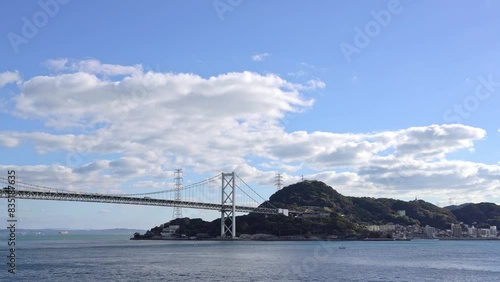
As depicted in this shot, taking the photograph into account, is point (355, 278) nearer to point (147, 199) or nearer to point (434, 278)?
point (434, 278)

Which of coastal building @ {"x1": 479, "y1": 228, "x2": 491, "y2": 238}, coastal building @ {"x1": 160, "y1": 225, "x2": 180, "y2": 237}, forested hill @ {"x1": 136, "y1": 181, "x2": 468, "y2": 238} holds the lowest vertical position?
coastal building @ {"x1": 479, "y1": 228, "x2": 491, "y2": 238}

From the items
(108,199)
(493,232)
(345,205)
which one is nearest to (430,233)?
(493,232)

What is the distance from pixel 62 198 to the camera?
7856cm

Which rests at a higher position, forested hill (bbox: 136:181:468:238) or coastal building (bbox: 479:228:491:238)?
forested hill (bbox: 136:181:468:238)

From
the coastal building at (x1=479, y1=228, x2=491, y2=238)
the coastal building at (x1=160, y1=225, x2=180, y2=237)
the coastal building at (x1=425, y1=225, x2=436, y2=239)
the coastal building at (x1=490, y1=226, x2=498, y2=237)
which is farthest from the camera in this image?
the coastal building at (x1=490, y1=226, x2=498, y2=237)

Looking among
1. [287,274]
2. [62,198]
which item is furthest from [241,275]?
[62,198]

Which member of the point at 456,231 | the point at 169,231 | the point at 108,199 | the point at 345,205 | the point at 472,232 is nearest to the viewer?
the point at 108,199

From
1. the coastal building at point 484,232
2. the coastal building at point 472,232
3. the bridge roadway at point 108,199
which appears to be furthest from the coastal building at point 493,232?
the bridge roadway at point 108,199

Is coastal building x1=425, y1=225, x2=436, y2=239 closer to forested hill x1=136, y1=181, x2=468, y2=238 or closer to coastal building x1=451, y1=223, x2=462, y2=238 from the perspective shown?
coastal building x1=451, y1=223, x2=462, y2=238

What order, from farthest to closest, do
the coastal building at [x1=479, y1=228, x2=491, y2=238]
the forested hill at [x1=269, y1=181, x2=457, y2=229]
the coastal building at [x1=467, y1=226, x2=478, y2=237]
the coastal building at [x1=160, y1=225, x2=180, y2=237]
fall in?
1. the coastal building at [x1=479, y1=228, x2=491, y2=238]
2. the coastal building at [x1=467, y1=226, x2=478, y2=237]
3. the forested hill at [x1=269, y1=181, x2=457, y2=229]
4. the coastal building at [x1=160, y1=225, x2=180, y2=237]

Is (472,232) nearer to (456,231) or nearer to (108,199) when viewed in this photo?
(456,231)

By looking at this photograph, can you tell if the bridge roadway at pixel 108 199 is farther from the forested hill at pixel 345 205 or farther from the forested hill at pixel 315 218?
the forested hill at pixel 345 205

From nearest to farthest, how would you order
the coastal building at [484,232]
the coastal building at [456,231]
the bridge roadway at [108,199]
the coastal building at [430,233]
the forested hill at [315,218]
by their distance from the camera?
the bridge roadway at [108,199] → the forested hill at [315,218] → the coastal building at [430,233] → the coastal building at [456,231] → the coastal building at [484,232]

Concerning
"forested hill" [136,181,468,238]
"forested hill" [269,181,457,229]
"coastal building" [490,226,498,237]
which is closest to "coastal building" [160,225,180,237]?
"forested hill" [136,181,468,238]
